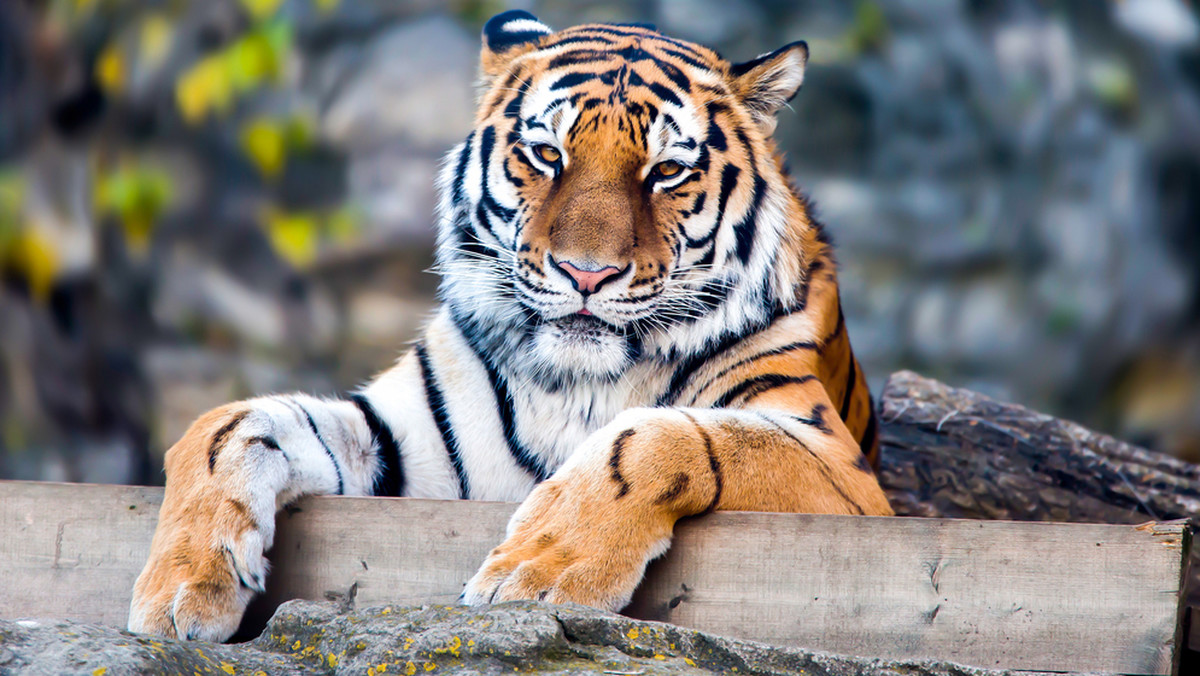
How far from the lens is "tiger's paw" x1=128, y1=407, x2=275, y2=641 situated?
1.42 metres

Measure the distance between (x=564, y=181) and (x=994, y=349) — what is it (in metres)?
3.02

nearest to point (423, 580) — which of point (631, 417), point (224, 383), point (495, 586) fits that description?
point (495, 586)

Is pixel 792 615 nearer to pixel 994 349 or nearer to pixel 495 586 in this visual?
pixel 495 586

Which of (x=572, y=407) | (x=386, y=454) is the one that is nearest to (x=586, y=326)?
(x=572, y=407)

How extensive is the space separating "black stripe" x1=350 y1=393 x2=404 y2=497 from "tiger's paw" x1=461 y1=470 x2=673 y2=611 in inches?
24.5

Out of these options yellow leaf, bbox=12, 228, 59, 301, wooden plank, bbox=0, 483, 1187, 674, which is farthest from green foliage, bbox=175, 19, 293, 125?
wooden plank, bbox=0, 483, 1187, 674

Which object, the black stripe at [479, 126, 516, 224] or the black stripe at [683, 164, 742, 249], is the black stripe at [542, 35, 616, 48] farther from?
the black stripe at [683, 164, 742, 249]

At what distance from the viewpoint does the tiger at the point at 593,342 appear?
1563 millimetres

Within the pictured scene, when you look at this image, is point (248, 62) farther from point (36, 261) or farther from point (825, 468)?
point (825, 468)

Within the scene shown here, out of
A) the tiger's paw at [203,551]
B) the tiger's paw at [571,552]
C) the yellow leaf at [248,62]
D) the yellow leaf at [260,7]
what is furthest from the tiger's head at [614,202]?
the yellow leaf at [260,7]

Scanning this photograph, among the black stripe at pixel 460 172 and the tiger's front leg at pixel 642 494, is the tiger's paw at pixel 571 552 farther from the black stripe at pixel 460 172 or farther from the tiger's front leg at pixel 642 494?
the black stripe at pixel 460 172

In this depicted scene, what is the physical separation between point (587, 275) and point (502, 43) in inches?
28.2

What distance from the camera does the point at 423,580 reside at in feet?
5.18

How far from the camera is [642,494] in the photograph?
4.81 feet
